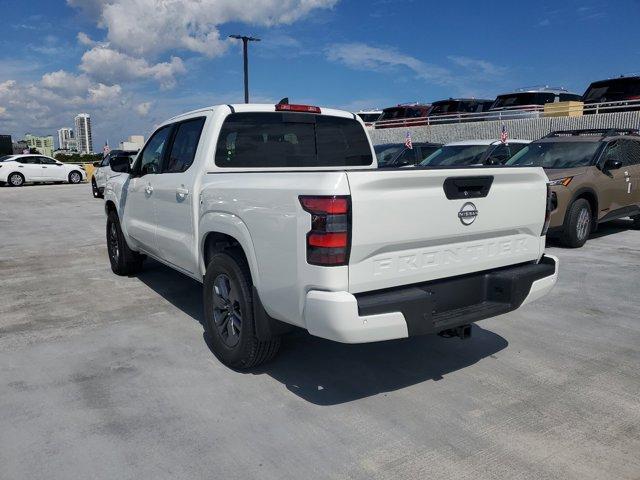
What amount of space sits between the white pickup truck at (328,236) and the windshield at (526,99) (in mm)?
18608

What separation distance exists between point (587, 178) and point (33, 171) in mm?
25814

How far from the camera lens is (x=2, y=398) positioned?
11.3 feet

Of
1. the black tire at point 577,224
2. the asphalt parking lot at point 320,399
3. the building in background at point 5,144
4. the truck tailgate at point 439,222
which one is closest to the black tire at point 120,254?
the asphalt parking lot at point 320,399

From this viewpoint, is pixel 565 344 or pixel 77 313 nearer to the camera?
pixel 565 344

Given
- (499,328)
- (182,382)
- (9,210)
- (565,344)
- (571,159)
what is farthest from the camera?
(9,210)

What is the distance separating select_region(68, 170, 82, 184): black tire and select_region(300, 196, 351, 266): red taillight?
27873mm

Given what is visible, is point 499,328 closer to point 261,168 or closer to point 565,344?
point 565,344

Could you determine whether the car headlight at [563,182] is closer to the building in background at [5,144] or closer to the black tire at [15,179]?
the black tire at [15,179]

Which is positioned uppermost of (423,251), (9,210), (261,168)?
(261,168)

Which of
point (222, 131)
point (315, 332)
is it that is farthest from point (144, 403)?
point (222, 131)

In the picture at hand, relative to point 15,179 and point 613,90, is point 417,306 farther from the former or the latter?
point 15,179

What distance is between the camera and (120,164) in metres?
5.70

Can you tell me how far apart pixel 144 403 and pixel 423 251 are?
195 cm

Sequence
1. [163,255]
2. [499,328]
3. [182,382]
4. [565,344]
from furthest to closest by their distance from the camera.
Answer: [163,255]
[499,328]
[565,344]
[182,382]
